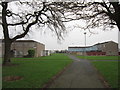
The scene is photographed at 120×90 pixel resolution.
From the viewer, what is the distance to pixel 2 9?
55.1ft

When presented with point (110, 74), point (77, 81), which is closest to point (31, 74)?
point (77, 81)

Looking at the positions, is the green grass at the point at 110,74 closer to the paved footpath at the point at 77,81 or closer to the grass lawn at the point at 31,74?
the paved footpath at the point at 77,81

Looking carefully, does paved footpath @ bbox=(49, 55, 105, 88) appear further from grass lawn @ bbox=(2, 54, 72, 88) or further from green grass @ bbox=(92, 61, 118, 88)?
grass lawn @ bbox=(2, 54, 72, 88)

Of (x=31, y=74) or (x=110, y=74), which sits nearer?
(x=110, y=74)

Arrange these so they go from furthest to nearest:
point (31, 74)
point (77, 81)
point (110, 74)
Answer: point (31, 74), point (110, 74), point (77, 81)

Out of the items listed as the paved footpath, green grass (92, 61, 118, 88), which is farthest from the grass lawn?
green grass (92, 61, 118, 88)

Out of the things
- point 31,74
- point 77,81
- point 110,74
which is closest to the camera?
point 77,81

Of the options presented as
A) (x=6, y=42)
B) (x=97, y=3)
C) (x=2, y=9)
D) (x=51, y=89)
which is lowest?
(x=51, y=89)

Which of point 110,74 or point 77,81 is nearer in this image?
point 77,81

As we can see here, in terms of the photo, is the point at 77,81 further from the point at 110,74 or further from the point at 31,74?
the point at 31,74

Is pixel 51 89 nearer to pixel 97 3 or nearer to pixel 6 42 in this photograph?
pixel 97 3

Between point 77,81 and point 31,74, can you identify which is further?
point 31,74

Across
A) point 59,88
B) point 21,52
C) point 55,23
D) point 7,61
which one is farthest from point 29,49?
point 59,88

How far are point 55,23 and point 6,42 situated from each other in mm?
6774
